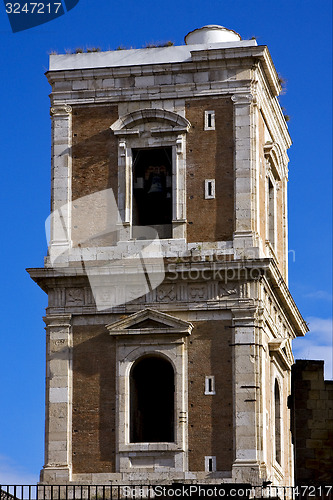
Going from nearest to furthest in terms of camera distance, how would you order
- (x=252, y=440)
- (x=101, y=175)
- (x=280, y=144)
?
(x=252, y=440), (x=101, y=175), (x=280, y=144)

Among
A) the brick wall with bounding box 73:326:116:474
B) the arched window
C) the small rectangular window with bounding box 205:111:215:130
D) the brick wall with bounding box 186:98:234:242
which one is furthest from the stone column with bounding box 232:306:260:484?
the small rectangular window with bounding box 205:111:215:130

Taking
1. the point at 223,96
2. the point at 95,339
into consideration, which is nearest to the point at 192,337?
the point at 95,339

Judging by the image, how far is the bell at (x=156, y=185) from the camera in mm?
50188

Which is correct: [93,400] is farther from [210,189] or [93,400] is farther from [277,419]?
[210,189]

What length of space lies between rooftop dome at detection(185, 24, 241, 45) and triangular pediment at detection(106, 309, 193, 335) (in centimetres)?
864

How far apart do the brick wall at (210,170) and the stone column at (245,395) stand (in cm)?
266

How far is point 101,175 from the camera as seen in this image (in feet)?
164

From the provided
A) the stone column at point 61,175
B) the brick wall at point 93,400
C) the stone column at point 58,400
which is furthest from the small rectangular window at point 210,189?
the stone column at point 58,400

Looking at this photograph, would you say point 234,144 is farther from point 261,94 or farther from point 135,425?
point 135,425

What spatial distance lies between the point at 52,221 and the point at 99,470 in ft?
23.8

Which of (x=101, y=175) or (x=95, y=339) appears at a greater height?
(x=101, y=175)

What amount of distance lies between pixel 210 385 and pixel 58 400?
163 inches

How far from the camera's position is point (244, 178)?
49375mm

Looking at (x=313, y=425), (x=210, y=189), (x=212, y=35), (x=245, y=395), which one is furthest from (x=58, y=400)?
(x=212, y=35)
